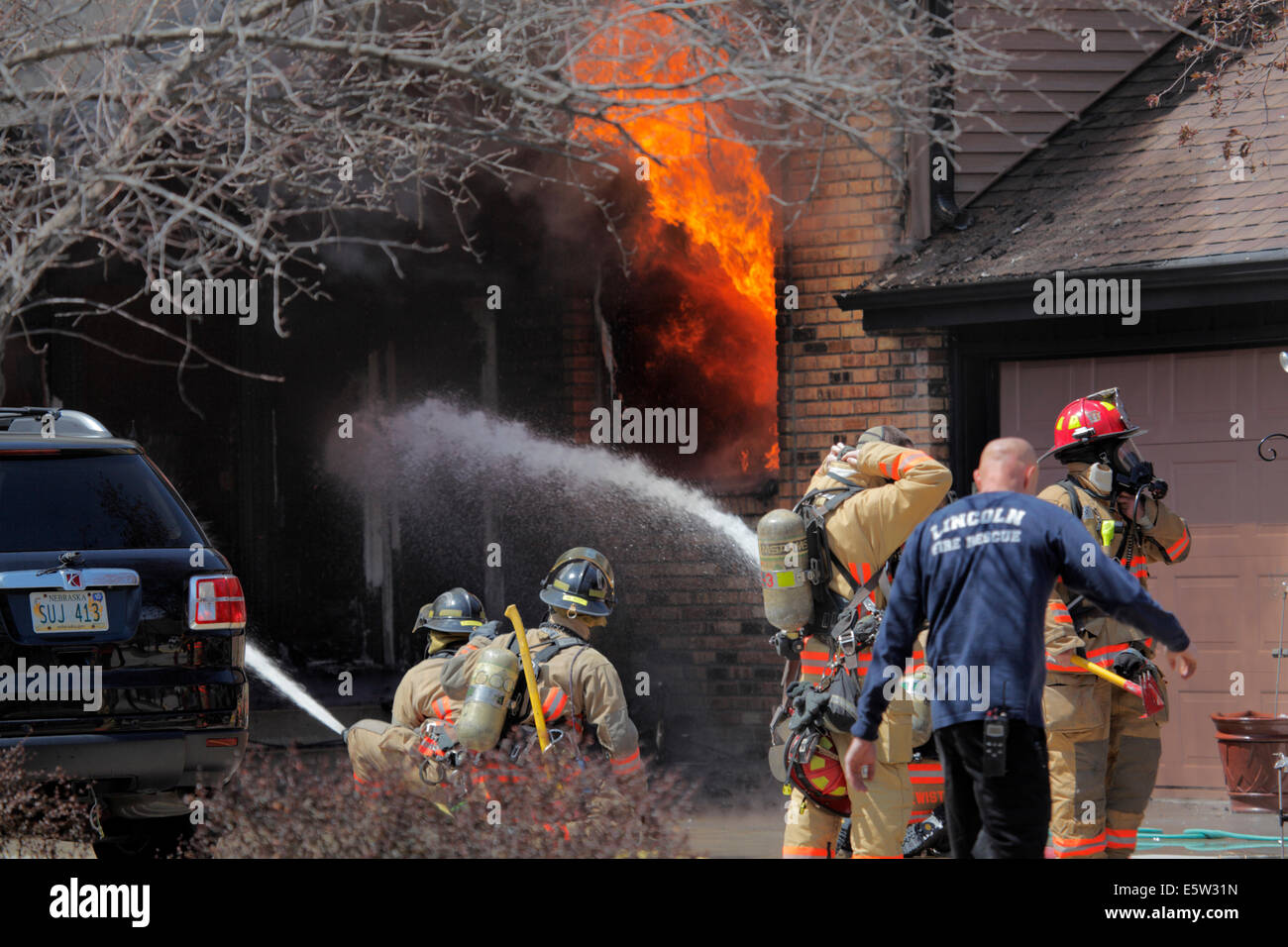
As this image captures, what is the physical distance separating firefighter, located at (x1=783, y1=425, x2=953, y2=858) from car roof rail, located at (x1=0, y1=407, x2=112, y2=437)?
3.30 m

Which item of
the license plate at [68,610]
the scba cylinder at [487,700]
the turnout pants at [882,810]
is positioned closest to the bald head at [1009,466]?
the turnout pants at [882,810]

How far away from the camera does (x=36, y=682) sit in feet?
21.2

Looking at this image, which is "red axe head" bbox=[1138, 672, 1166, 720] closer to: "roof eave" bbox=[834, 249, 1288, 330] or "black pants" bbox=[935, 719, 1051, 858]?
"black pants" bbox=[935, 719, 1051, 858]

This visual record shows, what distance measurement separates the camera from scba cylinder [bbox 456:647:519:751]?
19.4 feet

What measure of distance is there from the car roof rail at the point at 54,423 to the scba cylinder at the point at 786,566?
3.06 metres

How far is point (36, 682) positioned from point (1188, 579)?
656cm

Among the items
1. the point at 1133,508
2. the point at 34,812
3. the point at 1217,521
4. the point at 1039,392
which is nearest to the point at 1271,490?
the point at 1217,521

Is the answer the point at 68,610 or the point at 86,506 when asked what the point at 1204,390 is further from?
the point at 68,610

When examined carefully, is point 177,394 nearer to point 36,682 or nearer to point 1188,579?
point 36,682

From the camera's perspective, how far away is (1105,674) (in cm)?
668

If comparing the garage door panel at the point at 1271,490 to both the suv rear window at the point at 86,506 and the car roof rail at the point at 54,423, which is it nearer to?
the suv rear window at the point at 86,506

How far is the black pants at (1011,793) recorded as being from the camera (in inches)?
194

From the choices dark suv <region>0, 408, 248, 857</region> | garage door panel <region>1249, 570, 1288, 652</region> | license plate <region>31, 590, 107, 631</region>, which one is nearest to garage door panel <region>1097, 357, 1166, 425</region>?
garage door panel <region>1249, 570, 1288, 652</region>
